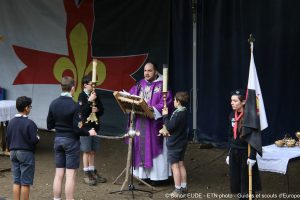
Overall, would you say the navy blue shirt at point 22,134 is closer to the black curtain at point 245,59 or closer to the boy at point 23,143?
the boy at point 23,143

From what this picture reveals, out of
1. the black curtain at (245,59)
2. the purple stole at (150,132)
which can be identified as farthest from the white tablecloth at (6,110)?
the black curtain at (245,59)

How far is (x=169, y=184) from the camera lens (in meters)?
6.97

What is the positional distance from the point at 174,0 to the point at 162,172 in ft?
13.6

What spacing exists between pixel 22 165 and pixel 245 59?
190 inches

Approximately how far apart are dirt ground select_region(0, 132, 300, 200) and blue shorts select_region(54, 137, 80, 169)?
31.0 inches

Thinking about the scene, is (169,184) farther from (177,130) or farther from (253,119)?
(253,119)

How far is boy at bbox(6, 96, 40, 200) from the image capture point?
544cm

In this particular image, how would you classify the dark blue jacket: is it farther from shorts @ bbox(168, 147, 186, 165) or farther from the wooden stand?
shorts @ bbox(168, 147, 186, 165)

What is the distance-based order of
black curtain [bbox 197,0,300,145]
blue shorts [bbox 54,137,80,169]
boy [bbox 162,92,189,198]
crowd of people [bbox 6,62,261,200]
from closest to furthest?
crowd of people [bbox 6,62,261,200], blue shorts [bbox 54,137,80,169], boy [bbox 162,92,189,198], black curtain [bbox 197,0,300,145]

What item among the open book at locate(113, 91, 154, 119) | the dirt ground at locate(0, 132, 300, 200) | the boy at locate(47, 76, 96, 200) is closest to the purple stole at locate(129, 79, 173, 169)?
the open book at locate(113, 91, 154, 119)

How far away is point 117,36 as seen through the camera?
33.7 ft

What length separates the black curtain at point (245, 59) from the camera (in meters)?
8.27

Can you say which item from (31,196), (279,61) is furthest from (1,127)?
(279,61)

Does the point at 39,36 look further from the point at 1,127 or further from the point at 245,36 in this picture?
the point at 245,36
